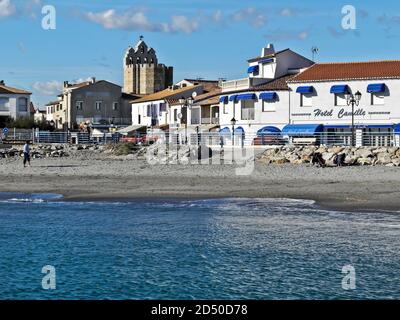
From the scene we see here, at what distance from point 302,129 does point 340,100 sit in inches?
138

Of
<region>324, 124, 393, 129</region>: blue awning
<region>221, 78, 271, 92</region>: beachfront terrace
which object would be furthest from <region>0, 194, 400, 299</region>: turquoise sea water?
<region>221, 78, 271, 92</region>: beachfront terrace

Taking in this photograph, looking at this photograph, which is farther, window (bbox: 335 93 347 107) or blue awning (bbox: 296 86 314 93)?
blue awning (bbox: 296 86 314 93)

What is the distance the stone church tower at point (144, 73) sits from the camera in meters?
134

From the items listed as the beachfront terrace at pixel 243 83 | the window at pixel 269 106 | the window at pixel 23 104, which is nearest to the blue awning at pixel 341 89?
the window at pixel 269 106

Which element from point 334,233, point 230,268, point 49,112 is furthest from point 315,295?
point 49,112

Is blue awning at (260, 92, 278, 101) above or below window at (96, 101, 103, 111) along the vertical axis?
below

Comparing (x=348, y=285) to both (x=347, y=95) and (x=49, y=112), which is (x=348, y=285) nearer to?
(x=347, y=95)

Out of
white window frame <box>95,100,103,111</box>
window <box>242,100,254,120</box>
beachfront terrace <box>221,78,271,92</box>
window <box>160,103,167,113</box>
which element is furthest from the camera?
white window frame <box>95,100,103,111</box>

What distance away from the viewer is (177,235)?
69.1 feet

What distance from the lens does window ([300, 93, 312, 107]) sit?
6036 centimetres

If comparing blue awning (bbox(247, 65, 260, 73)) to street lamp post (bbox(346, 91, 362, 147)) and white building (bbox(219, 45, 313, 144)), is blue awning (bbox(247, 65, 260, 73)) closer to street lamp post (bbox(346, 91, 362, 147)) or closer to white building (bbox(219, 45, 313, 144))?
white building (bbox(219, 45, 313, 144))

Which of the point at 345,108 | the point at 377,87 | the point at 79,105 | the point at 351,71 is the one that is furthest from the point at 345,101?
the point at 79,105
